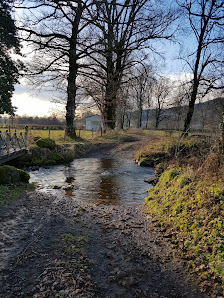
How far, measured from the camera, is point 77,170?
12.7 meters

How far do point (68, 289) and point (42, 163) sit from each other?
37.0 ft

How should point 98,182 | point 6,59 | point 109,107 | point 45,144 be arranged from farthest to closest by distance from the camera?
point 109,107 → point 45,144 → point 6,59 → point 98,182

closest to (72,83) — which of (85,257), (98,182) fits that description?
(98,182)

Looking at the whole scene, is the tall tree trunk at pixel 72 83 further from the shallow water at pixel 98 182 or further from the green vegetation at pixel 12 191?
the green vegetation at pixel 12 191

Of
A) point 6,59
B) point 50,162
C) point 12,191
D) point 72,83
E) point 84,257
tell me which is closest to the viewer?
point 84,257

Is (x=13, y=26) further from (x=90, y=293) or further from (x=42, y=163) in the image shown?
(x=90, y=293)

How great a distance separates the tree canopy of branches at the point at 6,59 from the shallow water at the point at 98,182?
4599 millimetres

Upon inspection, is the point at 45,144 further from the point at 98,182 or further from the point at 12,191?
the point at 12,191

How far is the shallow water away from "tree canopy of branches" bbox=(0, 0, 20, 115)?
4.60 meters

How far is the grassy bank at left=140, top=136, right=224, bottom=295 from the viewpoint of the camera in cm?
370

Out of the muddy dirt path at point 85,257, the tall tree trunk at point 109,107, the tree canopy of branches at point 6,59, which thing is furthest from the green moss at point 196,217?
the tall tree trunk at point 109,107

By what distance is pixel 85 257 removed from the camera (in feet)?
13.3

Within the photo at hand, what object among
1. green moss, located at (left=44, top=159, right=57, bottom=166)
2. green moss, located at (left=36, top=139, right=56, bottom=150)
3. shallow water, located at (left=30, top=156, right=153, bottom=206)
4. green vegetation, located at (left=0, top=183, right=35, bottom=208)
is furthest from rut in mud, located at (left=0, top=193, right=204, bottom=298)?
green moss, located at (left=36, top=139, right=56, bottom=150)

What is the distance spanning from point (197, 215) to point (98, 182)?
595 centimetres
